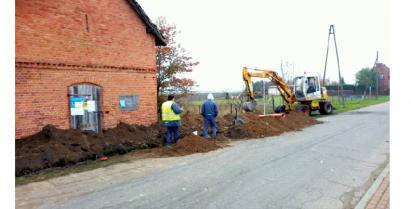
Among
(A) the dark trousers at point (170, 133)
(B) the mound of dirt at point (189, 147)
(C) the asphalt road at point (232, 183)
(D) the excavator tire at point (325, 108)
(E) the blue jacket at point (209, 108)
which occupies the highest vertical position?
(E) the blue jacket at point (209, 108)

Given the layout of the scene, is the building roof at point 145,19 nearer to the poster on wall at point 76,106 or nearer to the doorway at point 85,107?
the doorway at point 85,107

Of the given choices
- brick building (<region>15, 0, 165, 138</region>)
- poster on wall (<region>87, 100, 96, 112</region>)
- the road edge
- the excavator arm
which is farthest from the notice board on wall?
the road edge

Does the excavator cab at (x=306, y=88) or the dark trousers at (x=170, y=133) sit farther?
the excavator cab at (x=306, y=88)

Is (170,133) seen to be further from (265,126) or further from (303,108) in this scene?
(303,108)

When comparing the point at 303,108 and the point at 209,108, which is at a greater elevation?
the point at 209,108

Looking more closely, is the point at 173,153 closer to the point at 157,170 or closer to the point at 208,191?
the point at 157,170

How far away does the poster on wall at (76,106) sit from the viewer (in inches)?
428

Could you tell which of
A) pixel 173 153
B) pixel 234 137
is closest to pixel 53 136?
pixel 173 153

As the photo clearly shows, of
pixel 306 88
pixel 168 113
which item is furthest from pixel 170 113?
pixel 306 88

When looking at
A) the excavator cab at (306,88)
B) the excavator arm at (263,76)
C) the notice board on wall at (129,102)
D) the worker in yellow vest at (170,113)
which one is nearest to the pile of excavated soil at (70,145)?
the notice board on wall at (129,102)

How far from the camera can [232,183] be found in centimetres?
658

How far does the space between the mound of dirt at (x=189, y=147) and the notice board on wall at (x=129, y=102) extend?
3.52m

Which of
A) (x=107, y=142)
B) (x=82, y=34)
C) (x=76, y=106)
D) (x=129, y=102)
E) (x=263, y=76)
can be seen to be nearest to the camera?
(x=107, y=142)

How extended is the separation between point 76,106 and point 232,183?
7010mm
